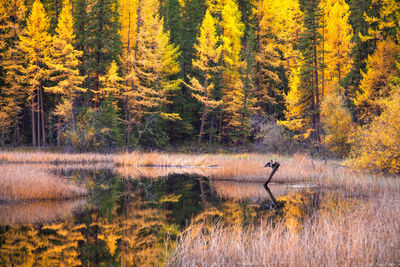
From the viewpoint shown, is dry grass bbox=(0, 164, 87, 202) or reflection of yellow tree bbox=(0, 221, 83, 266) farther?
dry grass bbox=(0, 164, 87, 202)

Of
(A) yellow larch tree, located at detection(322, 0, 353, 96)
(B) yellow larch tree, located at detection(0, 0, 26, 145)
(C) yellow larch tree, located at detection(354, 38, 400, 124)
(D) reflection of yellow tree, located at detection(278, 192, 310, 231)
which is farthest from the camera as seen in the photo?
(B) yellow larch tree, located at detection(0, 0, 26, 145)

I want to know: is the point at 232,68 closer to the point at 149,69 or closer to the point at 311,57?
the point at 149,69

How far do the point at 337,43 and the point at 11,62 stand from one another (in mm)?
28094

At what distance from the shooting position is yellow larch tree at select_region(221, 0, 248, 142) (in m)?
35.0

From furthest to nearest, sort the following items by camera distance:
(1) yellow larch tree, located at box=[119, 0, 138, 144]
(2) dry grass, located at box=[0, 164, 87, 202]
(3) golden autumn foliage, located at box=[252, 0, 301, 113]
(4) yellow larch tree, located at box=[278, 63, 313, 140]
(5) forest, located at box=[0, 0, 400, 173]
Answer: (3) golden autumn foliage, located at box=[252, 0, 301, 113] → (1) yellow larch tree, located at box=[119, 0, 138, 144] → (4) yellow larch tree, located at box=[278, 63, 313, 140] → (5) forest, located at box=[0, 0, 400, 173] → (2) dry grass, located at box=[0, 164, 87, 202]

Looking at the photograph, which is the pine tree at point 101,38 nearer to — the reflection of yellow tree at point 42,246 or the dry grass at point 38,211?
the dry grass at point 38,211

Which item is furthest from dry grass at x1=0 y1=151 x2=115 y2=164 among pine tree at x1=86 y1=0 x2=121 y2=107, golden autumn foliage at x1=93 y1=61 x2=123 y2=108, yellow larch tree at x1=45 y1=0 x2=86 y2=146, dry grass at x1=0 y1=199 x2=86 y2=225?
dry grass at x1=0 y1=199 x2=86 y2=225

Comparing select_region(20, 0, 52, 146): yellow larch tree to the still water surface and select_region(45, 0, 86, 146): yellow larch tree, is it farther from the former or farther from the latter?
the still water surface

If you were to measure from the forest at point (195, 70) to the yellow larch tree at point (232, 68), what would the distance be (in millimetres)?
142

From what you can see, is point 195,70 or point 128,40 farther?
point 195,70

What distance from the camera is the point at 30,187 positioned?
1276 centimetres

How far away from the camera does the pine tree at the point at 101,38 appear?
3334cm

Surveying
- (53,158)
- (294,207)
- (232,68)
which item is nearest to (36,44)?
(53,158)

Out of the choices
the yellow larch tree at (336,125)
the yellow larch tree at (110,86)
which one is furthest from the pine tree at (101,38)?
the yellow larch tree at (336,125)
